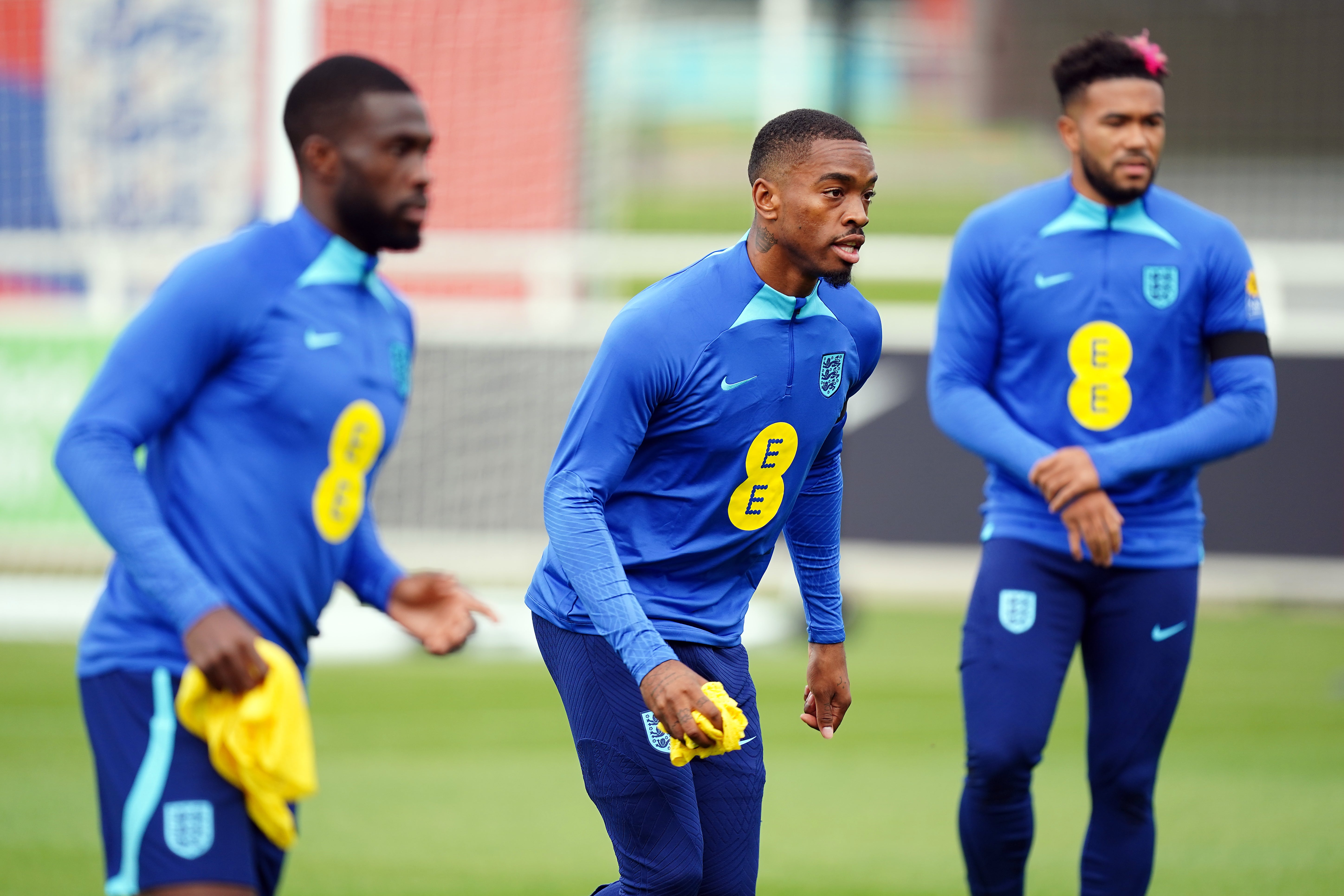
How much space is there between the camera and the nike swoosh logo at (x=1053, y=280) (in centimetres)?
450

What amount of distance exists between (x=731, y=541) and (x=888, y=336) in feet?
27.3

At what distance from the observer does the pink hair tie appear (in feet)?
14.8

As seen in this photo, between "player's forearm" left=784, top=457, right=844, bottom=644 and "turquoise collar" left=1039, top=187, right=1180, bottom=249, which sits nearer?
"player's forearm" left=784, top=457, right=844, bottom=644

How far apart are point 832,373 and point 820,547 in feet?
1.62

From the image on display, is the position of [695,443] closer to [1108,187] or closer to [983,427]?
[983,427]

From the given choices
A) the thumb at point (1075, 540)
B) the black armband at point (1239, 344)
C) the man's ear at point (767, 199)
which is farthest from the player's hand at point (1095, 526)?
the man's ear at point (767, 199)

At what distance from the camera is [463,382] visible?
1148 centimetres

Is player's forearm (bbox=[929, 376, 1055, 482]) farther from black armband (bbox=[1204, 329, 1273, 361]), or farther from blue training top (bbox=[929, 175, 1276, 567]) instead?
black armband (bbox=[1204, 329, 1273, 361])

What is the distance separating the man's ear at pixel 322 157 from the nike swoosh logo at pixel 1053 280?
2.09 m

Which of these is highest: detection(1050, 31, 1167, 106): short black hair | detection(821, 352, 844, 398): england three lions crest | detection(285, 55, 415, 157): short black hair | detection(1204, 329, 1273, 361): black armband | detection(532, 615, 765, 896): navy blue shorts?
detection(1050, 31, 1167, 106): short black hair

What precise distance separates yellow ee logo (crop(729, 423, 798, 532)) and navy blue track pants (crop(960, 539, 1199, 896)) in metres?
1.18

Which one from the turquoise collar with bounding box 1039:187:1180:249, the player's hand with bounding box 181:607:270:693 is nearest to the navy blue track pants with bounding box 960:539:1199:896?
the turquoise collar with bounding box 1039:187:1180:249

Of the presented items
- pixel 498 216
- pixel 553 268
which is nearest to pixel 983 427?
pixel 553 268

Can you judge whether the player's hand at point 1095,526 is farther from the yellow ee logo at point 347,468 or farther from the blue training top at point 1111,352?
the yellow ee logo at point 347,468
